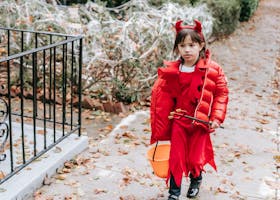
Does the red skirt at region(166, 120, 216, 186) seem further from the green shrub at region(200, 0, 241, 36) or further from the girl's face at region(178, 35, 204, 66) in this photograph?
the green shrub at region(200, 0, 241, 36)

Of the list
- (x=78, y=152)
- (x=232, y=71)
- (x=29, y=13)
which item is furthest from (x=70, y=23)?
(x=232, y=71)

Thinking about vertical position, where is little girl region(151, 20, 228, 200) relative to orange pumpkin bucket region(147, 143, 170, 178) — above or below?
above

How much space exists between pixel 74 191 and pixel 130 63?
2636 mm

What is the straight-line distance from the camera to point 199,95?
11.7 ft

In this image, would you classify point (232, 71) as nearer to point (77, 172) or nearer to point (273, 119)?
point (273, 119)

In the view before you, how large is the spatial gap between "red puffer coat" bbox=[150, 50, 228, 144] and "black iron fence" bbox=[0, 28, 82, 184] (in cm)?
127

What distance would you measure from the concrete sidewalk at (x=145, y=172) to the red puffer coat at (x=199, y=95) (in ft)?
2.50

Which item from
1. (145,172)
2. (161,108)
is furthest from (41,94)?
(161,108)

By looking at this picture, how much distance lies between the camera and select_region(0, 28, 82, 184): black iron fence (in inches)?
181

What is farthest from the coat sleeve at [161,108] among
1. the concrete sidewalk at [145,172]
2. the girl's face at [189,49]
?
the concrete sidewalk at [145,172]

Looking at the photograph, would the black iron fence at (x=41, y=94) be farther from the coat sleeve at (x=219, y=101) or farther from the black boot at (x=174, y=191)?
the coat sleeve at (x=219, y=101)

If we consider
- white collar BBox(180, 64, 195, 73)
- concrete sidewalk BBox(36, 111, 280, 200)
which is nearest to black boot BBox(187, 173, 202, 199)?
concrete sidewalk BBox(36, 111, 280, 200)

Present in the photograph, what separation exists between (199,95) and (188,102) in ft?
0.38

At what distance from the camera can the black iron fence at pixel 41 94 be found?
460 cm
